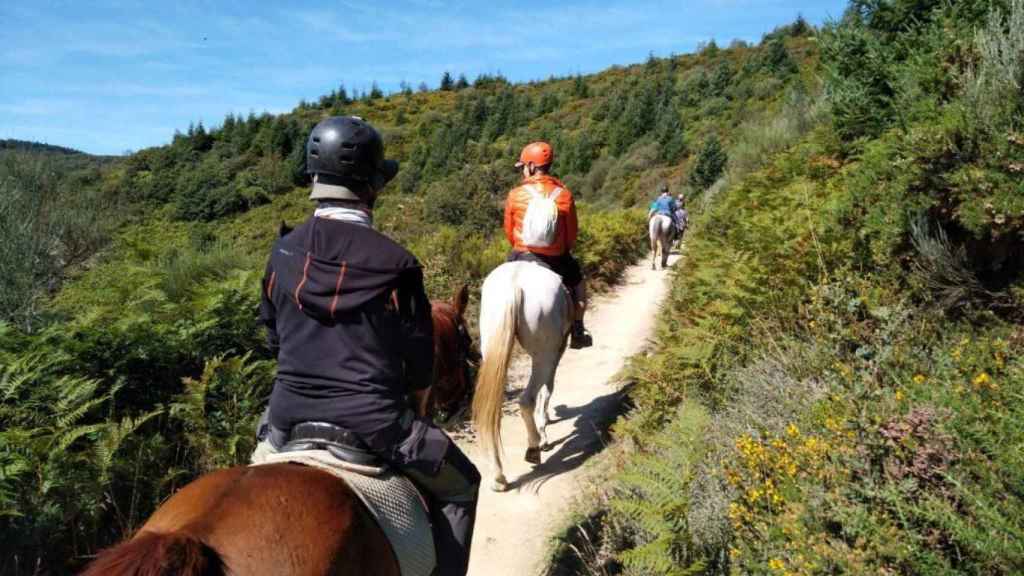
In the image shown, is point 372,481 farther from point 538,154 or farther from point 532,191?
point 538,154

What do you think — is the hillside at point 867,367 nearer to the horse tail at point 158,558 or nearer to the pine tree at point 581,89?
the horse tail at point 158,558

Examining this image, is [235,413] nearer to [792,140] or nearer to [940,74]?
[940,74]

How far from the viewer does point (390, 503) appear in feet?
7.62

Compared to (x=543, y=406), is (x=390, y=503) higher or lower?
higher

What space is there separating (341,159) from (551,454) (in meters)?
4.10

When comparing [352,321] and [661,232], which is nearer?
[352,321]

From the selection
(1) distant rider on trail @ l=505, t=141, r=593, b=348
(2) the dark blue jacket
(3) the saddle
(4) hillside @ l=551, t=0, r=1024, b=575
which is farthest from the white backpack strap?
(3) the saddle

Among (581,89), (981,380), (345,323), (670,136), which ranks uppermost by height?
(581,89)

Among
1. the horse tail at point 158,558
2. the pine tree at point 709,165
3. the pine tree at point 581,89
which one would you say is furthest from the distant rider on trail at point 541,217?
the pine tree at point 581,89

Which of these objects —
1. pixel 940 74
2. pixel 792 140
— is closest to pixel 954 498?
pixel 940 74

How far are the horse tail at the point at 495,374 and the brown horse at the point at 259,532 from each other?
2539mm

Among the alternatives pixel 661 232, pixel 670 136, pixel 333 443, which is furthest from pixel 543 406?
pixel 670 136

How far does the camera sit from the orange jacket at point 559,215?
5363 millimetres

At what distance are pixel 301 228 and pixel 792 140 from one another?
1062 centimetres
